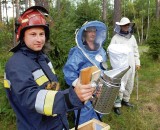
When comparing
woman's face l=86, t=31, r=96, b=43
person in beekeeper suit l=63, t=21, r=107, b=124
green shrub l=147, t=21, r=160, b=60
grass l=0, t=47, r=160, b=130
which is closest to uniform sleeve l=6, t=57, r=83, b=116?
person in beekeeper suit l=63, t=21, r=107, b=124

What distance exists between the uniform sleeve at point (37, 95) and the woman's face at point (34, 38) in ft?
0.89

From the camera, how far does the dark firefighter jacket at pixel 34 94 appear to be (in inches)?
58.9

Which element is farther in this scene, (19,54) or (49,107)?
(19,54)

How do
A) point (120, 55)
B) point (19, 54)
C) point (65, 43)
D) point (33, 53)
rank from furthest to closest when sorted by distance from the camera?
point (65, 43), point (120, 55), point (33, 53), point (19, 54)

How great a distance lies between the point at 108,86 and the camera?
4.96ft

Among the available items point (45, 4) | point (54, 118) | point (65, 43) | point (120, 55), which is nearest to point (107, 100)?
point (54, 118)

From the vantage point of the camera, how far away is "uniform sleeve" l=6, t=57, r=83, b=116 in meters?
1.48

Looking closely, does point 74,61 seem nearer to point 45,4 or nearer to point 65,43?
point 65,43

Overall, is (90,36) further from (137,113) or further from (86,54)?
(137,113)

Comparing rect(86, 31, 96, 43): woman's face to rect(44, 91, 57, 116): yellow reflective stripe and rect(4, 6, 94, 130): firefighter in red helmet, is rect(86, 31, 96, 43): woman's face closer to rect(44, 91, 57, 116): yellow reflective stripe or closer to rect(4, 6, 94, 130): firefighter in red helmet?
rect(4, 6, 94, 130): firefighter in red helmet

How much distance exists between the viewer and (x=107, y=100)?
1600mm

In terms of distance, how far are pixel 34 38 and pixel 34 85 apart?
47 cm

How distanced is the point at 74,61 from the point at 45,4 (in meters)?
1.76

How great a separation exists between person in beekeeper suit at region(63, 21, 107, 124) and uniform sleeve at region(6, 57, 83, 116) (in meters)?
1.89
